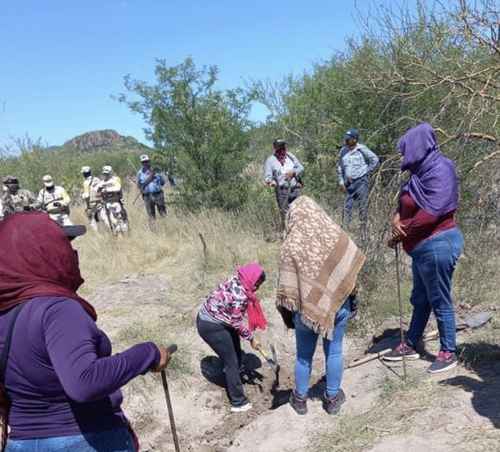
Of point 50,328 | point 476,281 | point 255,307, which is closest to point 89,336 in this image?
point 50,328

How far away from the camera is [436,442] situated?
123 inches

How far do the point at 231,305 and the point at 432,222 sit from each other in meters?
1.86

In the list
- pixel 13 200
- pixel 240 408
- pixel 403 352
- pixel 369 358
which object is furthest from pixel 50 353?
pixel 13 200

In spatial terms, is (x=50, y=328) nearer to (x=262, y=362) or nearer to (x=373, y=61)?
(x=262, y=362)

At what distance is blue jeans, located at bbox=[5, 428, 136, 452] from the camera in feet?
5.88

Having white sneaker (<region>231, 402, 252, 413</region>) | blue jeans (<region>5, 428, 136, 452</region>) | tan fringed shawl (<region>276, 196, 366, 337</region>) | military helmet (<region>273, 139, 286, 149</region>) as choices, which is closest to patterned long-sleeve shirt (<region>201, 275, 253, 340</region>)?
white sneaker (<region>231, 402, 252, 413</region>)

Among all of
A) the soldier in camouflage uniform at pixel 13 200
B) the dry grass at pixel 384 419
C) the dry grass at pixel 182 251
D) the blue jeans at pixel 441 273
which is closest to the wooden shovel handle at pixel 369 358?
the dry grass at pixel 384 419

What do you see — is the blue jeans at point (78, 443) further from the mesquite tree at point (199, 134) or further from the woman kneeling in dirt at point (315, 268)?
the mesquite tree at point (199, 134)

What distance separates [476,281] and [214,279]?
11.3ft

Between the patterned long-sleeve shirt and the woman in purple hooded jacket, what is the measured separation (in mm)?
1419

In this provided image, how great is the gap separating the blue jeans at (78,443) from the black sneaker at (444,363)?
9.10 ft

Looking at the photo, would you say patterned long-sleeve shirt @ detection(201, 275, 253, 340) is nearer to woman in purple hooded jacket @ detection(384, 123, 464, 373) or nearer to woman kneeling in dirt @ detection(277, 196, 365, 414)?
woman kneeling in dirt @ detection(277, 196, 365, 414)

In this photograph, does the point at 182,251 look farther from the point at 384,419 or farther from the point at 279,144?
the point at 384,419

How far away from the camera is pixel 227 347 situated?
463 cm
